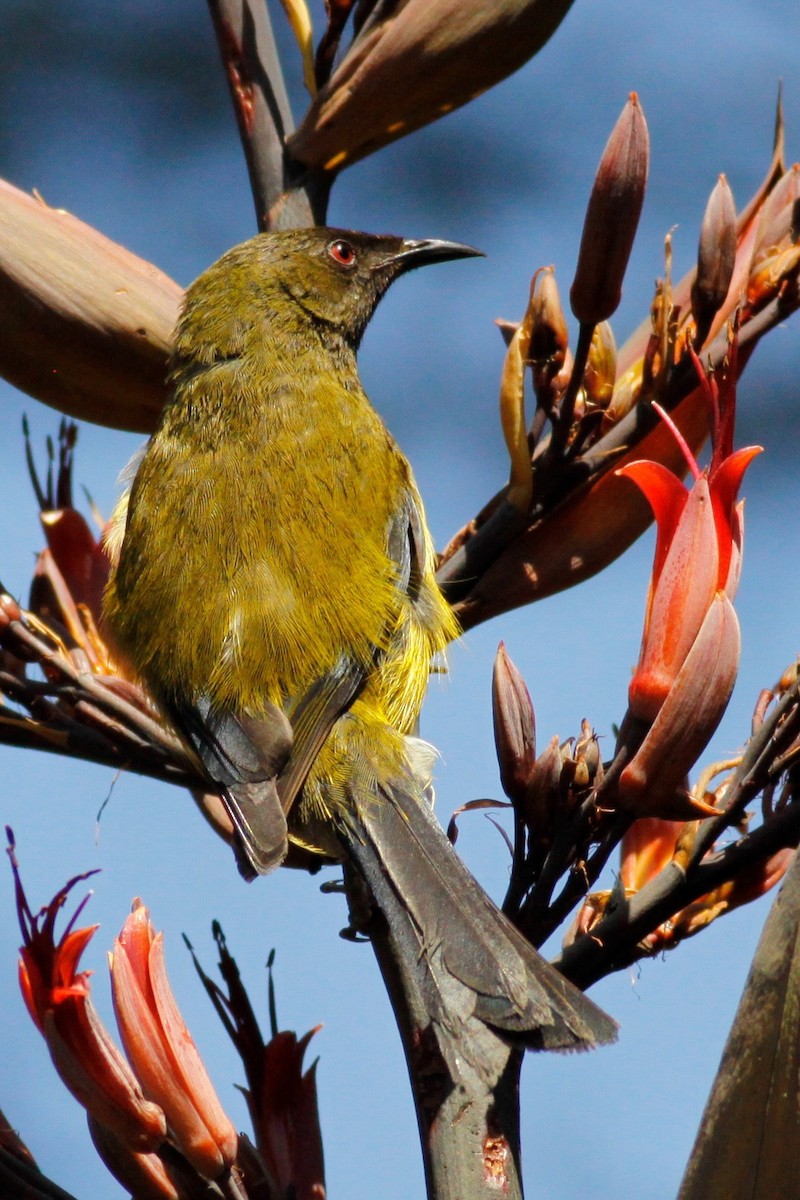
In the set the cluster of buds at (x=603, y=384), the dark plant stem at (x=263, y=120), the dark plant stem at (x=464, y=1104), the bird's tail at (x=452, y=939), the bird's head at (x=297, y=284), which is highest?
the bird's head at (x=297, y=284)

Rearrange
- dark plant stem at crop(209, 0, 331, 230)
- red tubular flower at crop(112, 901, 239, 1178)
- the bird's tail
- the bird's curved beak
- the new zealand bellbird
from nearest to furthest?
the bird's tail → red tubular flower at crop(112, 901, 239, 1178) → the new zealand bellbird → dark plant stem at crop(209, 0, 331, 230) → the bird's curved beak

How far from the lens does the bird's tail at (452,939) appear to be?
1.38 meters

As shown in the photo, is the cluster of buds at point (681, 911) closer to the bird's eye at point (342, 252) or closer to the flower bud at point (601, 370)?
the flower bud at point (601, 370)

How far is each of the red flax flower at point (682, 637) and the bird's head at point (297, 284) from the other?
137 centimetres

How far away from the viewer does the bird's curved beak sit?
2.80 metres

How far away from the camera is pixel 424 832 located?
1877mm

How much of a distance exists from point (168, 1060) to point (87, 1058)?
9cm

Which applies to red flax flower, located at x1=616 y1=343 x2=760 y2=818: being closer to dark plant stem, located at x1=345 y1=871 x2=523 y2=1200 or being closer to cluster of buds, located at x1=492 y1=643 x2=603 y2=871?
cluster of buds, located at x1=492 y1=643 x2=603 y2=871

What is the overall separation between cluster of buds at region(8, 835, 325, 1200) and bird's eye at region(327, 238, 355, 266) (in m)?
1.75

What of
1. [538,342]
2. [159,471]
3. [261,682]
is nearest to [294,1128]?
[261,682]

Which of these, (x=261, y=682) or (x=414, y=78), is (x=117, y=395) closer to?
(x=261, y=682)

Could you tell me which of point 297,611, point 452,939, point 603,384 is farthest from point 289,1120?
point 603,384

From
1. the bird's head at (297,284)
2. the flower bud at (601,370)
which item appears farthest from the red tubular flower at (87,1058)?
the bird's head at (297,284)

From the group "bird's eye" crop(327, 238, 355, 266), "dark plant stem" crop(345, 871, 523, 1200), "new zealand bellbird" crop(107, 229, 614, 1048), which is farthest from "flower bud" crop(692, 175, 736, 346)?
"bird's eye" crop(327, 238, 355, 266)
